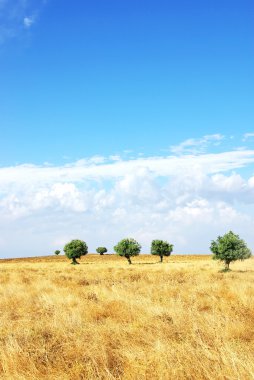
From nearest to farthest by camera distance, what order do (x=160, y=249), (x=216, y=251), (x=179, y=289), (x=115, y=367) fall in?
(x=115, y=367) → (x=179, y=289) → (x=216, y=251) → (x=160, y=249)

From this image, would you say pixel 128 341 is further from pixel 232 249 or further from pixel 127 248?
pixel 127 248

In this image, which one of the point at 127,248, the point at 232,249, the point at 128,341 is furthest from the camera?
the point at 127,248

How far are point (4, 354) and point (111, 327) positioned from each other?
2666 millimetres

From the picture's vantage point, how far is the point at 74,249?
86625 millimetres

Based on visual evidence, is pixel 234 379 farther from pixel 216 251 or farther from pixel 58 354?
pixel 216 251

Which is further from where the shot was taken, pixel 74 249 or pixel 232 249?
pixel 74 249

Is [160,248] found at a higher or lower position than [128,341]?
higher

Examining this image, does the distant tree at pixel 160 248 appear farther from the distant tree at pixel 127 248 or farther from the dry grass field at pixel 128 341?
the dry grass field at pixel 128 341

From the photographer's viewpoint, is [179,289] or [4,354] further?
[179,289]

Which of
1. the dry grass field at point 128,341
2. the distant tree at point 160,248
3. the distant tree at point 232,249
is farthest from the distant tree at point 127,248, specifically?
the dry grass field at point 128,341

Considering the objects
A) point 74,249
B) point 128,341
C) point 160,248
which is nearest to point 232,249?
point 128,341

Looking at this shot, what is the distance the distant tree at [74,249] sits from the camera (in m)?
86.8

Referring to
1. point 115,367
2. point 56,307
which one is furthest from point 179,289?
point 115,367

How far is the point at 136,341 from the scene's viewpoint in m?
7.29
